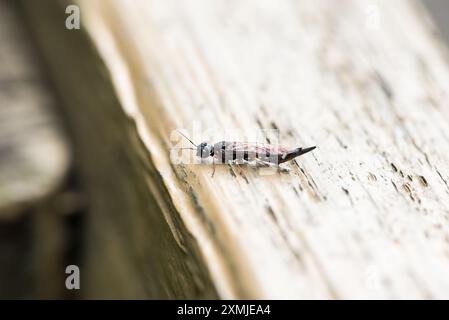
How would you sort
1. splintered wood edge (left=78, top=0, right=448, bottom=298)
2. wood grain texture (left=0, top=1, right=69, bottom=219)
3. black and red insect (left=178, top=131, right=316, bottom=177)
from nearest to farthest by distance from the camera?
splintered wood edge (left=78, top=0, right=448, bottom=298) < black and red insect (left=178, top=131, right=316, bottom=177) < wood grain texture (left=0, top=1, right=69, bottom=219)

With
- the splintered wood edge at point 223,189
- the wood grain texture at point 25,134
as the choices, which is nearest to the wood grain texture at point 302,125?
the splintered wood edge at point 223,189

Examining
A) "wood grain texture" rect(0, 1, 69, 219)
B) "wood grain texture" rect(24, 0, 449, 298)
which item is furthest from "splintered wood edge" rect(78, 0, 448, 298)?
"wood grain texture" rect(0, 1, 69, 219)

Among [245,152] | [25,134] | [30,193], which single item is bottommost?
[245,152]

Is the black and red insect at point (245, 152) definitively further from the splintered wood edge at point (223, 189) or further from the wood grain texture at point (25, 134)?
the wood grain texture at point (25, 134)

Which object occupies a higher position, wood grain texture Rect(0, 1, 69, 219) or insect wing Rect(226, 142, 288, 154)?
wood grain texture Rect(0, 1, 69, 219)

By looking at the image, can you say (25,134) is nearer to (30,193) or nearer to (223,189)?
(30,193)

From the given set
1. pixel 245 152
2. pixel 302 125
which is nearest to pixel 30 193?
pixel 245 152

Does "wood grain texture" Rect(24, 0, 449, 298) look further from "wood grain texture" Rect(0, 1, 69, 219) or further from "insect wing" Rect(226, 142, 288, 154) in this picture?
"wood grain texture" Rect(0, 1, 69, 219)

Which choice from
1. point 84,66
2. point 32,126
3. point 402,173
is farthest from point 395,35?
point 32,126
